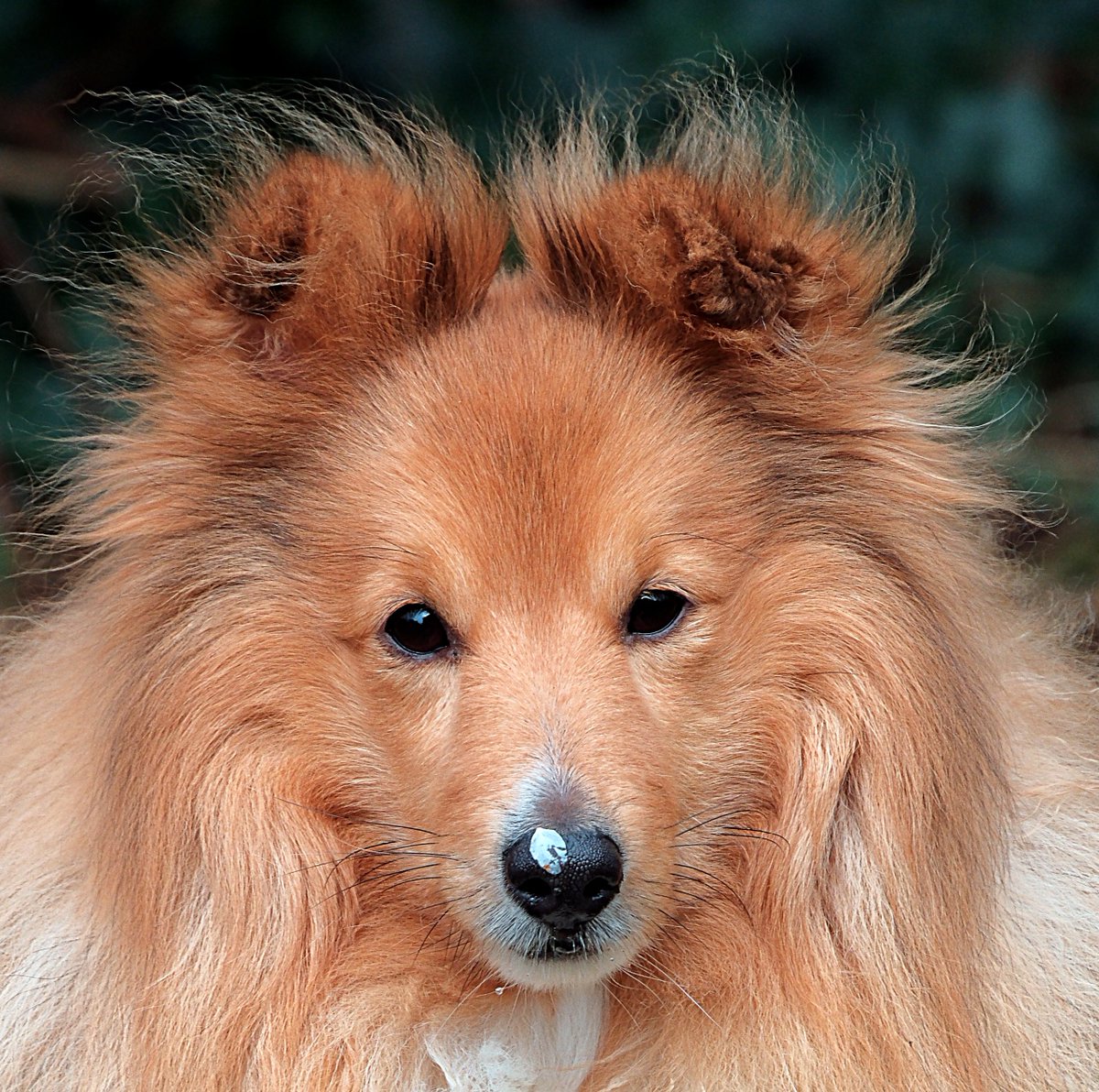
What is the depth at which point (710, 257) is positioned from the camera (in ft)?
9.88

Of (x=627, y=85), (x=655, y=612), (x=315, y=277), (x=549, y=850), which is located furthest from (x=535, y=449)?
(x=627, y=85)

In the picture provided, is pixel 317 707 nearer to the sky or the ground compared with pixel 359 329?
nearer to the ground

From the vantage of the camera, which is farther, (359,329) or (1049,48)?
(1049,48)

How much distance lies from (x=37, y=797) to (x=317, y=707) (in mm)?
780

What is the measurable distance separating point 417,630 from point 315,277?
72 centimetres

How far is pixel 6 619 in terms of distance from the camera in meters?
4.43

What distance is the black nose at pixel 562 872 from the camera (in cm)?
276

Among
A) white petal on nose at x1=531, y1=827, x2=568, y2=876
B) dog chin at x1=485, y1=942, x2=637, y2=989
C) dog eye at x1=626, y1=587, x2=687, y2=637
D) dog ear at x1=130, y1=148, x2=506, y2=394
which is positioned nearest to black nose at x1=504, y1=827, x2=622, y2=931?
white petal on nose at x1=531, y1=827, x2=568, y2=876

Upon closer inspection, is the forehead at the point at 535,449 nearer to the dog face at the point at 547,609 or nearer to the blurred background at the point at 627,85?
the dog face at the point at 547,609

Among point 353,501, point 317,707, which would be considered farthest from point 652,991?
point 353,501

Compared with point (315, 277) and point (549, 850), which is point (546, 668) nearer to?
point (549, 850)

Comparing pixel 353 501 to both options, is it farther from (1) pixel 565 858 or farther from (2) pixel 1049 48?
(2) pixel 1049 48

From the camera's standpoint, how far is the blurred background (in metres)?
5.69

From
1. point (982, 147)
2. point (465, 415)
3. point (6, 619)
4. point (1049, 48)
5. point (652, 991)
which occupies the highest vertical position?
point (1049, 48)
